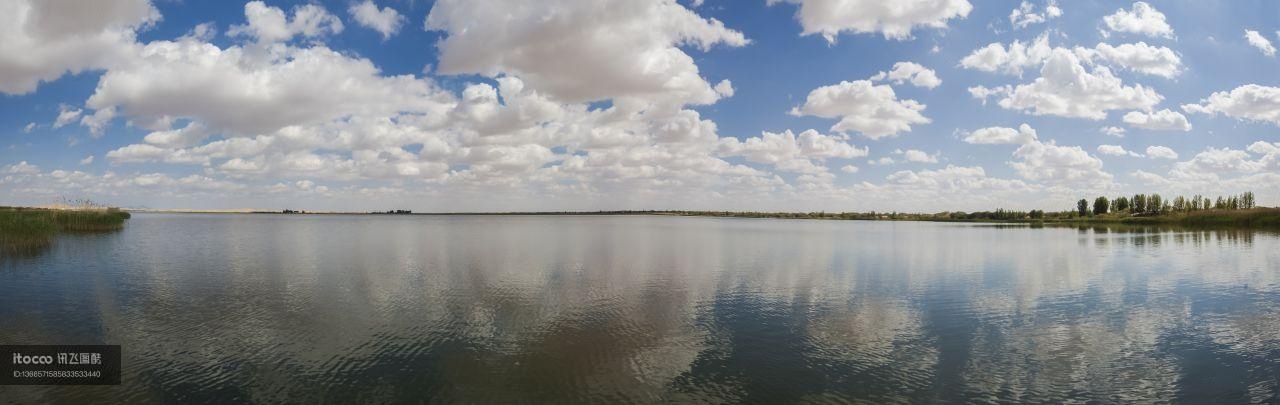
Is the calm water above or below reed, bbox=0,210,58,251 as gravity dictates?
below

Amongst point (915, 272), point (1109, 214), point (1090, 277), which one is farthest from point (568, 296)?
point (1109, 214)

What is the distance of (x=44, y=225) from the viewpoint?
210ft

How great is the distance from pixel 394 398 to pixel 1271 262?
67.3 m

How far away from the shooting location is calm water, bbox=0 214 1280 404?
53.3ft

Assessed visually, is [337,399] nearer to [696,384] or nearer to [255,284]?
[696,384]

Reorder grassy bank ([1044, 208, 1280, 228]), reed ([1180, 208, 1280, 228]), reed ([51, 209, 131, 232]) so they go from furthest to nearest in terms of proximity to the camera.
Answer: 1. grassy bank ([1044, 208, 1280, 228])
2. reed ([1180, 208, 1280, 228])
3. reed ([51, 209, 131, 232])

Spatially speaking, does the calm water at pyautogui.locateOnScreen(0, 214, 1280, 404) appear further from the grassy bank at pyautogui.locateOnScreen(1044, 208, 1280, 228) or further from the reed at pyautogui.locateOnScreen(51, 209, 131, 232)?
the grassy bank at pyautogui.locateOnScreen(1044, 208, 1280, 228)

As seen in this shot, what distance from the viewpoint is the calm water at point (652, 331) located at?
1625cm

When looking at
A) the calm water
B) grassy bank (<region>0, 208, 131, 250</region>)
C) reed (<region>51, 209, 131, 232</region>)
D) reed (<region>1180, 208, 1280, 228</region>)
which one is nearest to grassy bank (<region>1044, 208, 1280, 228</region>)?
reed (<region>1180, 208, 1280, 228</region>)

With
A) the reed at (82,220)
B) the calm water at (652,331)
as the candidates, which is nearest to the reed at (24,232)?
the reed at (82,220)

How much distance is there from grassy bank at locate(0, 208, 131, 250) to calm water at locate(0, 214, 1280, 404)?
58.0 feet

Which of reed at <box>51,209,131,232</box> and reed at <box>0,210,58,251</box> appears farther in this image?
reed at <box>51,209,131,232</box>

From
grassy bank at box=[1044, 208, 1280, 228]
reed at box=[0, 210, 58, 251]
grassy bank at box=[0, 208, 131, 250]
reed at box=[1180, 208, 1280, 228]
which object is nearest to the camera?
reed at box=[0, 210, 58, 251]

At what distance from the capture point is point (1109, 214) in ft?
643
